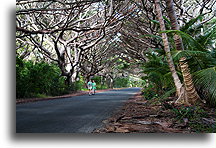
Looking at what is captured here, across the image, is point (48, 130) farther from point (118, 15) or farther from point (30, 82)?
point (118, 15)

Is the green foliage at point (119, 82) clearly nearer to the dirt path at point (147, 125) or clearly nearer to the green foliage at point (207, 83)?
the green foliage at point (207, 83)

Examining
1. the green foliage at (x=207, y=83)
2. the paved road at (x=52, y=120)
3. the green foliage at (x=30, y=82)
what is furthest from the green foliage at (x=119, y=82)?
the paved road at (x=52, y=120)

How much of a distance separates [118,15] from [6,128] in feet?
15.8

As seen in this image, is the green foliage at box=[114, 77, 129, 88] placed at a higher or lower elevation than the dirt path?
higher

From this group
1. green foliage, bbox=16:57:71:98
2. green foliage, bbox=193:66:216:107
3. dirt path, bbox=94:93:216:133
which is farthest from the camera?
green foliage, bbox=16:57:71:98

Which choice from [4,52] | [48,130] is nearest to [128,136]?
[48,130]

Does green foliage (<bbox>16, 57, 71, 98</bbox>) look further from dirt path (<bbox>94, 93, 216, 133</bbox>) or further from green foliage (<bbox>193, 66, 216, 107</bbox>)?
green foliage (<bbox>193, 66, 216, 107</bbox>)

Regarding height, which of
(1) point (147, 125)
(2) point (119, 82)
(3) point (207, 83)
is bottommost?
(1) point (147, 125)

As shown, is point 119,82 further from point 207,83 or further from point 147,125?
point 147,125

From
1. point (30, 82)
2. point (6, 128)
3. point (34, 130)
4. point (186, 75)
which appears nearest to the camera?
point (34, 130)

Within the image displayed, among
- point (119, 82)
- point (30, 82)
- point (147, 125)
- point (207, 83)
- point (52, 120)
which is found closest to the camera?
point (147, 125)

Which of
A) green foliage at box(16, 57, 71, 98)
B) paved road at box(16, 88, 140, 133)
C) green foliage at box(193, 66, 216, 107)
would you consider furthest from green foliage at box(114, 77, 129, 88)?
paved road at box(16, 88, 140, 133)

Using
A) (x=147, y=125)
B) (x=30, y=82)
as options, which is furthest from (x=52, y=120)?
(x=30, y=82)

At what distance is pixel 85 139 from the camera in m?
2.04
